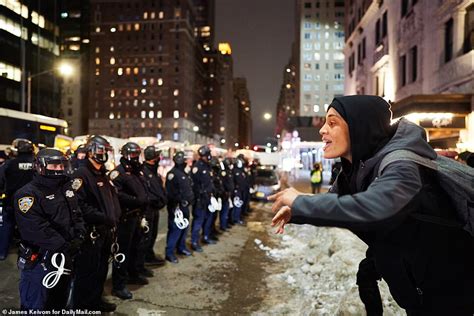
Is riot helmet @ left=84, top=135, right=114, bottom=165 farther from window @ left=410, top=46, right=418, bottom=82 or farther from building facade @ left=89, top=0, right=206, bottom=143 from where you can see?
building facade @ left=89, top=0, right=206, bottom=143

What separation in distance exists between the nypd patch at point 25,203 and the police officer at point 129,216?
236 centimetres

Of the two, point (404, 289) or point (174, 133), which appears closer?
point (404, 289)

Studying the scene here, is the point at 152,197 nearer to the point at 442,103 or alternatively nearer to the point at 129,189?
the point at 129,189

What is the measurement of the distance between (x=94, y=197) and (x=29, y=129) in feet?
43.6

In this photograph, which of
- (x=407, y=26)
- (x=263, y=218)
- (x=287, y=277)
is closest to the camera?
(x=287, y=277)

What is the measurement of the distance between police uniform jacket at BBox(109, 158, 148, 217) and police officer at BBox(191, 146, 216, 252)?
10.2ft

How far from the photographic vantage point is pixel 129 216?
6.55 meters

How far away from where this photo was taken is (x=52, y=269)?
4156 millimetres

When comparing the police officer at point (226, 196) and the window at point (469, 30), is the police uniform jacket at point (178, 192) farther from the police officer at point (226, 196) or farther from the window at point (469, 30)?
the window at point (469, 30)

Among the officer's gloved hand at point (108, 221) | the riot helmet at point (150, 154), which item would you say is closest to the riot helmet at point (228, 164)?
the riot helmet at point (150, 154)

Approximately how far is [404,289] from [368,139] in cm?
88

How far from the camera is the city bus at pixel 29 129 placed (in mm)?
15093

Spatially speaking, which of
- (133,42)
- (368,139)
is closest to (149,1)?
(133,42)

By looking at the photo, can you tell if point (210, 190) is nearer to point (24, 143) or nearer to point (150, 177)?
point (150, 177)
